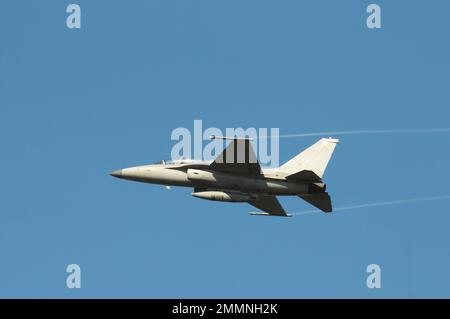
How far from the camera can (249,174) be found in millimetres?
51812

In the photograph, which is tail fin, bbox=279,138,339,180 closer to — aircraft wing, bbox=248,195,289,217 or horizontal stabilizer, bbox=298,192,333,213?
horizontal stabilizer, bbox=298,192,333,213

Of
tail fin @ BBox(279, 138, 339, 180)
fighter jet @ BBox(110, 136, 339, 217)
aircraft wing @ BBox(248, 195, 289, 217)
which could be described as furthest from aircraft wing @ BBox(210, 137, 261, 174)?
aircraft wing @ BBox(248, 195, 289, 217)

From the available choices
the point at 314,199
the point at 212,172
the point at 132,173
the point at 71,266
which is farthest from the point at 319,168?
the point at 71,266

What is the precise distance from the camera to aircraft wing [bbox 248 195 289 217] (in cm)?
5609

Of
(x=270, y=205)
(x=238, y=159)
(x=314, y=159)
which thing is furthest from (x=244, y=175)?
(x=270, y=205)

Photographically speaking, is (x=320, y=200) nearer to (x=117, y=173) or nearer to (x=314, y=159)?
(x=314, y=159)

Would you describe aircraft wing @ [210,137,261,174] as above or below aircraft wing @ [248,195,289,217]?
above

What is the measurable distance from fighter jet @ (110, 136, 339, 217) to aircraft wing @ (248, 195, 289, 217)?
218 cm

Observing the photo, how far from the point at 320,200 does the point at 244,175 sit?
4.02m

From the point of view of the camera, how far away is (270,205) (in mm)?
56344

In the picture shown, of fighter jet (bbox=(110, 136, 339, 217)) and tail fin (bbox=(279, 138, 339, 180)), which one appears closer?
fighter jet (bbox=(110, 136, 339, 217))
